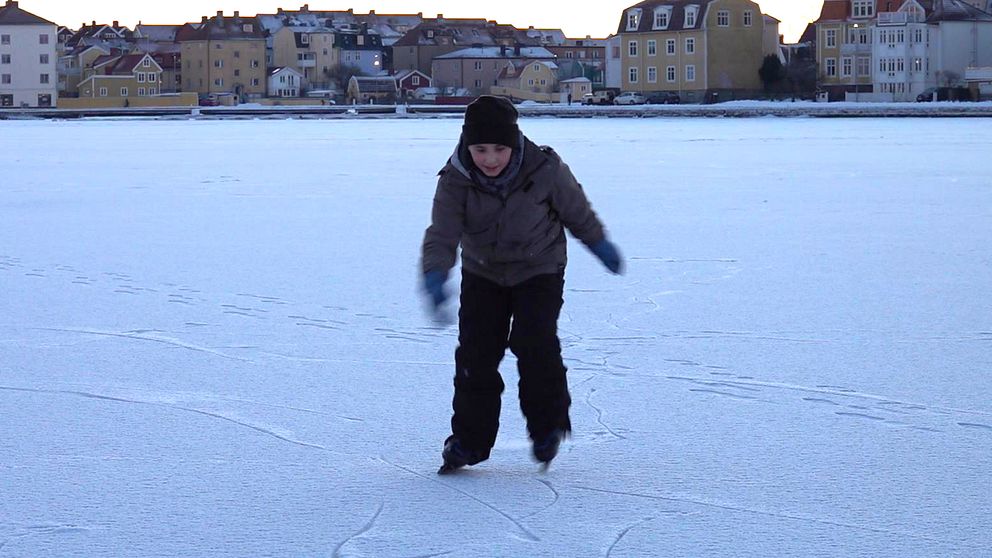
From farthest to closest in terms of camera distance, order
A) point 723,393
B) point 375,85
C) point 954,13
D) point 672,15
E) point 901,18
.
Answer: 1. point 375,85
2. point 672,15
3. point 954,13
4. point 901,18
5. point 723,393

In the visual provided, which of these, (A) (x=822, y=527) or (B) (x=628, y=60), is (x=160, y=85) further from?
(A) (x=822, y=527)

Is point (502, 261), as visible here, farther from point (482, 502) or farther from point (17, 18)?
point (17, 18)

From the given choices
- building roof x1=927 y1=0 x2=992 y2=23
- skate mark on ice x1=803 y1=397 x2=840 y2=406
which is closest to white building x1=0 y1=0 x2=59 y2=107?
building roof x1=927 y1=0 x2=992 y2=23

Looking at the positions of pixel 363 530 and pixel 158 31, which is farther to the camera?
pixel 158 31

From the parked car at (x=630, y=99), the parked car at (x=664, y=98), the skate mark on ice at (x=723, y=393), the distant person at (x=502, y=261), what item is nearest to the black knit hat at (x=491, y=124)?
the distant person at (x=502, y=261)

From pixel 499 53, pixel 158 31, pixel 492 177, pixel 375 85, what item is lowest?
pixel 492 177

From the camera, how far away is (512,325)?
3.67m

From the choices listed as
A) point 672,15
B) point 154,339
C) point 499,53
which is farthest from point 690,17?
point 154,339

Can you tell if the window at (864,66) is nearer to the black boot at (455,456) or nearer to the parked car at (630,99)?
the parked car at (630,99)

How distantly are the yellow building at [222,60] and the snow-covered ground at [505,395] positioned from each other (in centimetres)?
9081

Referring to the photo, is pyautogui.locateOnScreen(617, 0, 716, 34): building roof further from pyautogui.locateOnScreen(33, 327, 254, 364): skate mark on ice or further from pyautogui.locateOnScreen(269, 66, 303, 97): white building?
pyautogui.locateOnScreen(33, 327, 254, 364): skate mark on ice

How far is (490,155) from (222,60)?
98.4m

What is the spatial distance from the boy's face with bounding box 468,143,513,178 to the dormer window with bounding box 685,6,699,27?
217ft

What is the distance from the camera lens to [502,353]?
12.1 feet
